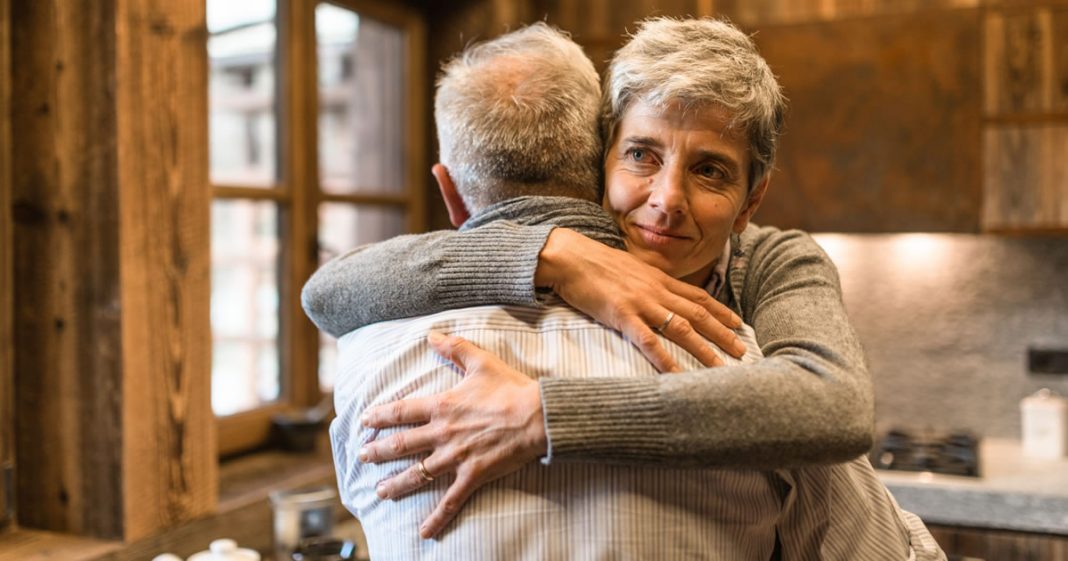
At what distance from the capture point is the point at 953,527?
Answer: 2625 mm

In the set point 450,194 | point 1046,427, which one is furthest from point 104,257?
point 1046,427

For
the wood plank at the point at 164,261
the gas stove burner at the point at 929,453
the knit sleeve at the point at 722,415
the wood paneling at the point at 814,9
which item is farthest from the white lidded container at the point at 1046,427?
the wood plank at the point at 164,261

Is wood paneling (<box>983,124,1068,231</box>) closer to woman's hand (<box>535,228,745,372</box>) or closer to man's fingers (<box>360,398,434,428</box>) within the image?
woman's hand (<box>535,228,745,372</box>)

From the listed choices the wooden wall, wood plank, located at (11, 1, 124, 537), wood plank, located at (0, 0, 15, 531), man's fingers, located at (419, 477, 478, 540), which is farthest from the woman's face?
the wooden wall

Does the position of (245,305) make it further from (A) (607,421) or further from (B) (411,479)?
(A) (607,421)

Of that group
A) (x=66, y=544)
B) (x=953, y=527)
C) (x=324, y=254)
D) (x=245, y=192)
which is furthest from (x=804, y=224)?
(x=66, y=544)

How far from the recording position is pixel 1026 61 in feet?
9.16

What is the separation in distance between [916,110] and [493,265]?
2204mm

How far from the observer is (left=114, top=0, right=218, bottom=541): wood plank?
Answer: 1796 mm

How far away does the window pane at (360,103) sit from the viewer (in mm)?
3014

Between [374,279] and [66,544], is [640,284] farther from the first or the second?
[66,544]

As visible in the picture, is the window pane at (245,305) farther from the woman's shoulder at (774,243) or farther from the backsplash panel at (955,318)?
the backsplash panel at (955,318)

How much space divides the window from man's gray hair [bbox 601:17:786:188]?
156 cm

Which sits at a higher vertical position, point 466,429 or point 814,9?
point 814,9
